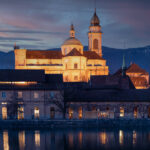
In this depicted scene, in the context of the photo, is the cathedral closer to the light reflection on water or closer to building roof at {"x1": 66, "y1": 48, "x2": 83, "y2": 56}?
building roof at {"x1": 66, "y1": 48, "x2": 83, "y2": 56}

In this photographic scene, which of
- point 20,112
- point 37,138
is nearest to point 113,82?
point 20,112

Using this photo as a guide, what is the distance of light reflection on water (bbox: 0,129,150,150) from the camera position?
53062mm

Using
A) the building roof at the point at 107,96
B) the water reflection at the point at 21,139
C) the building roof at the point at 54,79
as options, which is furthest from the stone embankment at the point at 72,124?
the building roof at the point at 54,79

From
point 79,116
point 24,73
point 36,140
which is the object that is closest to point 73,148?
point 36,140

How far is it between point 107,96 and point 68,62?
44.6 metres

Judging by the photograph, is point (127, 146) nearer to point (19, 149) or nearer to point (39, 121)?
point (19, 149)

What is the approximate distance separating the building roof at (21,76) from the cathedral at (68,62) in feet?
127

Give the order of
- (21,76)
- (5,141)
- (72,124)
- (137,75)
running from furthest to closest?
(137,75), (21,76), (72,124), (5,141)

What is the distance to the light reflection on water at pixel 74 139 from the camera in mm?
53062

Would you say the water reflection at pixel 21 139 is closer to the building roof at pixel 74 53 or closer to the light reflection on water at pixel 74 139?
the light reflection on water at pixel 74 139

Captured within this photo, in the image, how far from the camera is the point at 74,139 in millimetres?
57562

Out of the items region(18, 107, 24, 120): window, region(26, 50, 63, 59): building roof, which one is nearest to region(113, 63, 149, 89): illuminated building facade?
region(26, 50, 63, 59): building roof

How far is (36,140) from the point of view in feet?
186

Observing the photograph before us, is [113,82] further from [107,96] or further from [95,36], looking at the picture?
[95,36]
